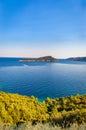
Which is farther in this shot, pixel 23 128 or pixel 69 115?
pixel 69 115

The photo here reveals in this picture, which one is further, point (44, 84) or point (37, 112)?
point (44, 84)

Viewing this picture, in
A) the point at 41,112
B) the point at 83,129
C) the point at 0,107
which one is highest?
the point at 83,129

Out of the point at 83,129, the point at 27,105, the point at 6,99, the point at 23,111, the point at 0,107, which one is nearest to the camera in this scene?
the point at 83,129

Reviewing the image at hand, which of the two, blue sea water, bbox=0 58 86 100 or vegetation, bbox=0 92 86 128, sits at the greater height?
vegetation, bbox=0 92 86 128

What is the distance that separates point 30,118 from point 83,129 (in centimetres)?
1221

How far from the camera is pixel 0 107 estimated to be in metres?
16.2

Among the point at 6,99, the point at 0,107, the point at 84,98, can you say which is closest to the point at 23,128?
the point at 0,107

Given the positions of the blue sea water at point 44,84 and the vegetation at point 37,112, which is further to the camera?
the blue sea water at point 44,84

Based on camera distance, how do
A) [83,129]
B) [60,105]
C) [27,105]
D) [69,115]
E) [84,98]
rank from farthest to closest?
[84,98] < [60,105] < [27,105] < [69,115] < [83,129]

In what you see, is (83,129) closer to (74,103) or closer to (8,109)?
(8,109)

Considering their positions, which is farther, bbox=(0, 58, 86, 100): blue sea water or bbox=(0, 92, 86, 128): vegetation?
bbox=(0, 58, 86, 100): blue sea water

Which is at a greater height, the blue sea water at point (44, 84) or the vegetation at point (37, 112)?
the vegetation at point (37, 112)

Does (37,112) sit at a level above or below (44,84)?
above

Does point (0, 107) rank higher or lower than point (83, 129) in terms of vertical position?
lower
